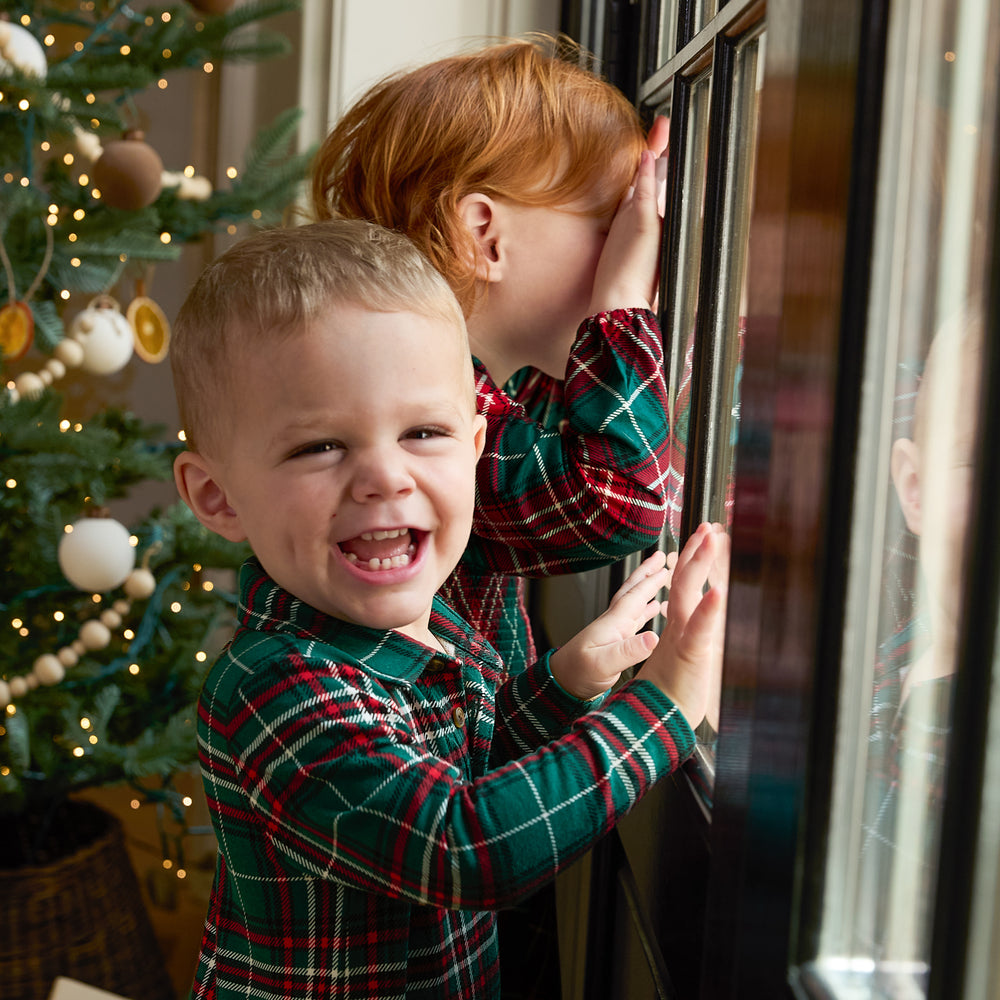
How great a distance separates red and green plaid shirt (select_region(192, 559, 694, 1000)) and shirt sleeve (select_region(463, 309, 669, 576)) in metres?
0.16

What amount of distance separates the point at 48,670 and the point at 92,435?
0.38m

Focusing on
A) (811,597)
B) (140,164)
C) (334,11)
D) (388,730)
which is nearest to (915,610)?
(811,597)

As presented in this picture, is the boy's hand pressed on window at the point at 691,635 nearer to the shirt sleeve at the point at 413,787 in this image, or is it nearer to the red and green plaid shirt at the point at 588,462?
the shirt sleeve at the point at 413,787

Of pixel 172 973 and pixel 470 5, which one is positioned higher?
pixel 470 5

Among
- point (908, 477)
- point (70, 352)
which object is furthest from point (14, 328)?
point (908, 477)

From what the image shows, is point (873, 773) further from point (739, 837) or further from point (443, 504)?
point (443, 504)

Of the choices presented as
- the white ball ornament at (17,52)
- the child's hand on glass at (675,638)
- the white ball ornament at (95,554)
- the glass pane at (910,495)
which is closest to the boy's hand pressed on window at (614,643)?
the child's hand on glass at (675,638)

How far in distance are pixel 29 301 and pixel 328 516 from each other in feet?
3.88

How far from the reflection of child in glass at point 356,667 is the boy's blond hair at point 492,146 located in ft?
0.64

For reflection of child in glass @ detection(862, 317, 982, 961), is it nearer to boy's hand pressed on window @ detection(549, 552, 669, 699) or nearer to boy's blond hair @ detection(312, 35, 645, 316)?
boy's hand pressed on window @ detection(549, 552, 669, 699)

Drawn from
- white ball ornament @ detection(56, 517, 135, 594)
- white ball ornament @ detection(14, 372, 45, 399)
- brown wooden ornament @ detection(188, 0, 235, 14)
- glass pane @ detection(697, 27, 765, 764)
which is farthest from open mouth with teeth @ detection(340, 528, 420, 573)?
A: brown wooden ornament @ detection(188, 0, 235, 14)

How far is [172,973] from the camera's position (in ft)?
6.53

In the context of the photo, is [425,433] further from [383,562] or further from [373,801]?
[373,801]

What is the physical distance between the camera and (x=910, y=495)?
43cm
